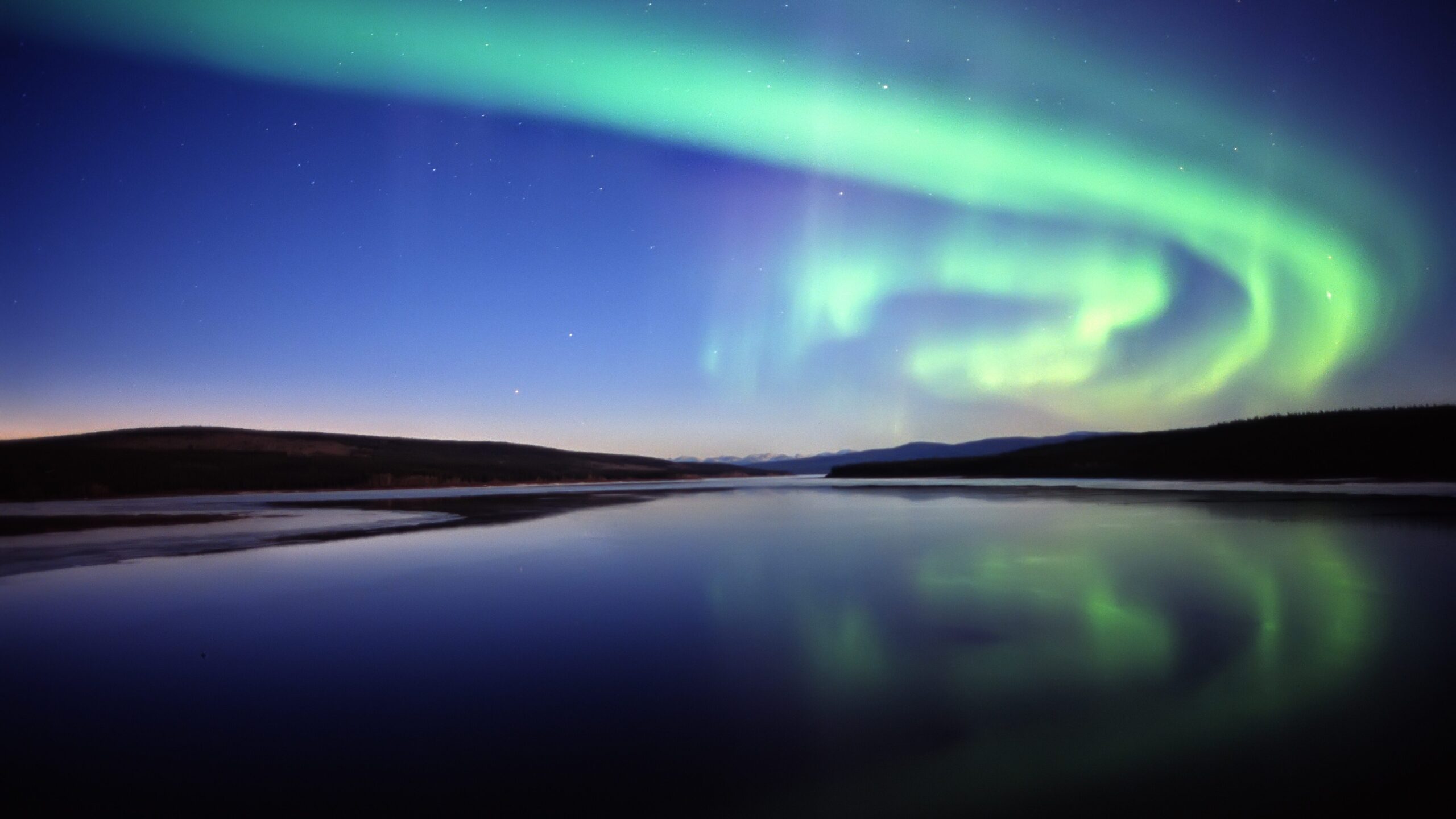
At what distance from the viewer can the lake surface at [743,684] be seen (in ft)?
12.4

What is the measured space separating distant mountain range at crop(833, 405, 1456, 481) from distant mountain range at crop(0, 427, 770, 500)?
5169 centimetres

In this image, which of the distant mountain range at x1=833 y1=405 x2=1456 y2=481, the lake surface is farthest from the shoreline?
the distant mountain range at x1=833 y1=405 x2=1456 y2=481

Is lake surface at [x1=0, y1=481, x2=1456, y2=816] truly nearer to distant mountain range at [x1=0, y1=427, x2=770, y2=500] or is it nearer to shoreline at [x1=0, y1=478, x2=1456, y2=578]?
shoreline at [x1=0, y1=478, x2=1456, y2=578]

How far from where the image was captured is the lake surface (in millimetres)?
3787

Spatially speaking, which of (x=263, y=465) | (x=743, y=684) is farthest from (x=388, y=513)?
(x=263, y=465)

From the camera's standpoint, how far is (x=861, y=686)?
5.51m

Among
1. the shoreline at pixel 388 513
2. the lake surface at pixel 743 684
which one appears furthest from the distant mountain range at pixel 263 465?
the lake surface at pixel 743 684

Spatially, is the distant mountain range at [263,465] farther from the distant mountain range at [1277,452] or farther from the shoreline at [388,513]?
the distant mountain range at [1277,452]

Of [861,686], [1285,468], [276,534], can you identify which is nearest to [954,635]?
[861,686]

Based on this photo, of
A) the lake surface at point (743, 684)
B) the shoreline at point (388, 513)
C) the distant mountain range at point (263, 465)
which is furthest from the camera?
the distant mountain range at point (263, 465)

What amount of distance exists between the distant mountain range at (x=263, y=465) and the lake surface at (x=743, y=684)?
48289 millimetres

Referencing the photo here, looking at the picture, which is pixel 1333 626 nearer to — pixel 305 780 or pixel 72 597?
pixel 305 780

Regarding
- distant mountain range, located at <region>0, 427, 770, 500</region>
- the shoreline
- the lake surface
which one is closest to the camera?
the lake surface

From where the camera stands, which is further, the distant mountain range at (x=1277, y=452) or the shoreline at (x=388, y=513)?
the distant mountain range at (x=1277, y=452)
